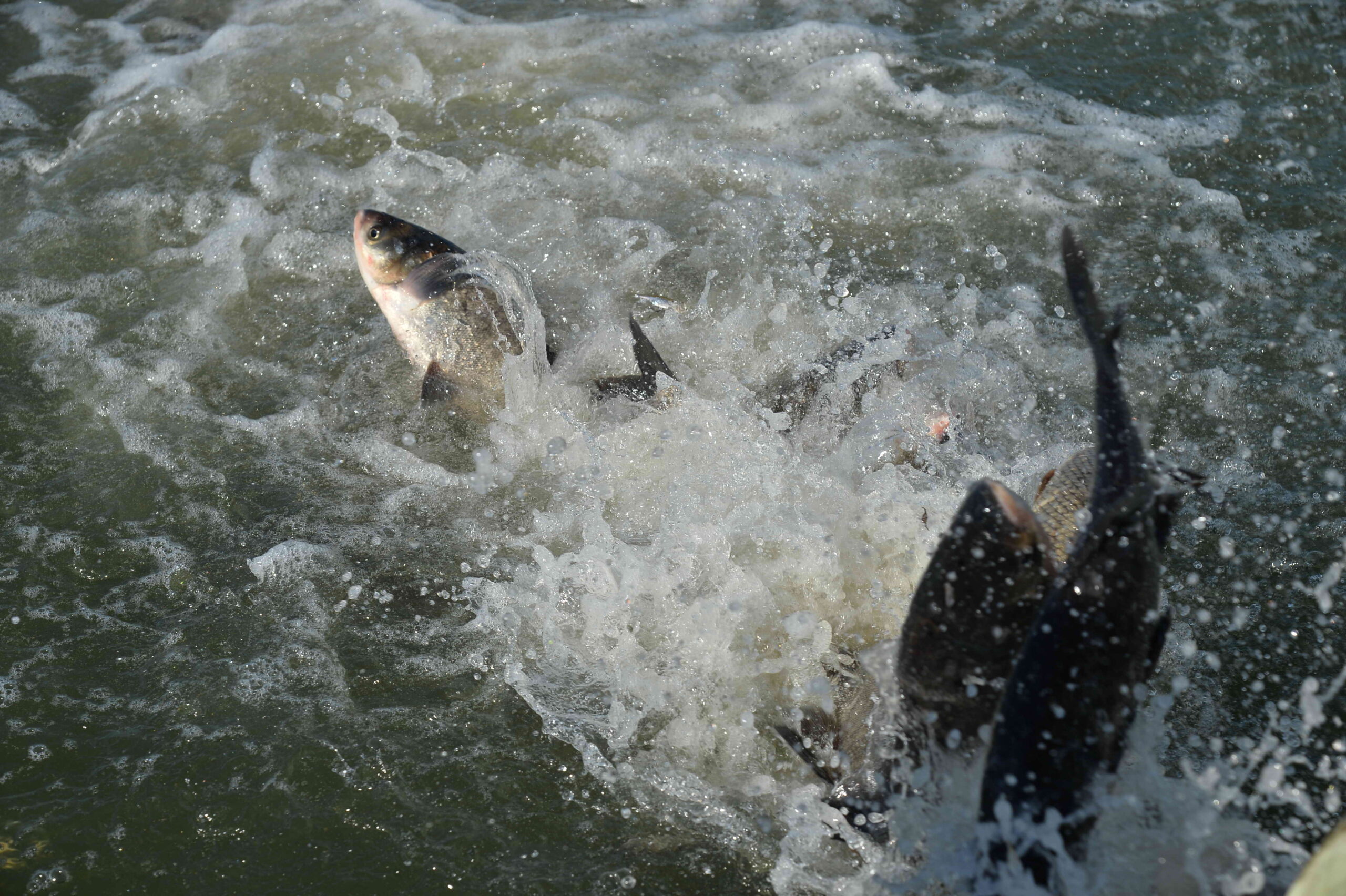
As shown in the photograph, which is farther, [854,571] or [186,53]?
[186,53]

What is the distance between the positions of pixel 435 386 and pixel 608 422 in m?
0.68

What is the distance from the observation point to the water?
8.73ft

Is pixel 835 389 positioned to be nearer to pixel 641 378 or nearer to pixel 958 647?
pixel 641 378

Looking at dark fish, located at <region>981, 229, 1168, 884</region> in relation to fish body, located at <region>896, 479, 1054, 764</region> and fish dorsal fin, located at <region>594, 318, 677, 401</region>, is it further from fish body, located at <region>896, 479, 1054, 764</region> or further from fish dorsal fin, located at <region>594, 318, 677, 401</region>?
fish dorsal fin, located at <region>594, 318, 677, 401</region>

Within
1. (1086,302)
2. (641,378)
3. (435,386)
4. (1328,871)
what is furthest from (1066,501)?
(435,386)

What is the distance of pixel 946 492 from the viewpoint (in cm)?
337

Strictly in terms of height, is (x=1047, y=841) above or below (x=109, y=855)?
above

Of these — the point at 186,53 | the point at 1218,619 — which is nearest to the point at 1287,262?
the point at 1218,619

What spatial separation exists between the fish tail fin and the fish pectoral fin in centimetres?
243

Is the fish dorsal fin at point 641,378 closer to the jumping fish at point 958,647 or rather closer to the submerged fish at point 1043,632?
the jumping fish at point 958,647

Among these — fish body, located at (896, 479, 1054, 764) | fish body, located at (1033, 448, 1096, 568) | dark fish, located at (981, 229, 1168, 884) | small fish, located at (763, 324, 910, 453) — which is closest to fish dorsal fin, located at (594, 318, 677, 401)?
small fish, located at (763, 324, 910, 453)

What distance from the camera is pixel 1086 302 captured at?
Answer: 229 centimetres

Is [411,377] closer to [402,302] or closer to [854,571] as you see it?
[402,302]

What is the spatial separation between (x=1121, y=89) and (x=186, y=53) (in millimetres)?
5485
